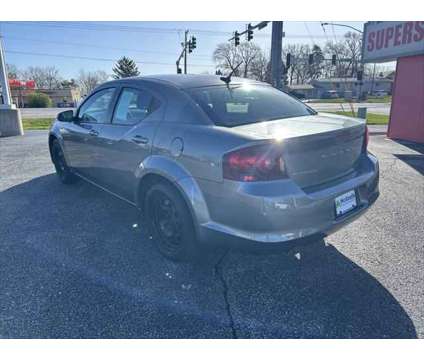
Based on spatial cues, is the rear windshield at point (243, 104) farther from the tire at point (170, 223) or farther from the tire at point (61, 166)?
the tire at point (61, 166)

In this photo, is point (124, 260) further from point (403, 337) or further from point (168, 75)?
point (403, 337)

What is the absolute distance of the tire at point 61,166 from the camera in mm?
4895

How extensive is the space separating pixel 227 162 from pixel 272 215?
0.47m

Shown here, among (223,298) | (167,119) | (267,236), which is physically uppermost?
(167,119)

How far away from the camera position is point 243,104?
2826 millimetres

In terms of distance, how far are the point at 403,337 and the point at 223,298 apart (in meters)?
1.20

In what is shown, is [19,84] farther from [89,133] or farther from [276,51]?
[89,133]

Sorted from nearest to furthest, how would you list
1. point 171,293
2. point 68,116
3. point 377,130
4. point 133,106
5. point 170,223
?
point 171,293 → point 170,223 → point 133,106 → point 68,116 → point 377,130

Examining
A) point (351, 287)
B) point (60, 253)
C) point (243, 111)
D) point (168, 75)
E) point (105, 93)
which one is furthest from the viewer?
point (105, 93)

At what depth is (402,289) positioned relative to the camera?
2.42m

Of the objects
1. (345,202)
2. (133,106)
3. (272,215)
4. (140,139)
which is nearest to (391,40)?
(345,202)

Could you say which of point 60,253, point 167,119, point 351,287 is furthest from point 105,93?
point 351,287

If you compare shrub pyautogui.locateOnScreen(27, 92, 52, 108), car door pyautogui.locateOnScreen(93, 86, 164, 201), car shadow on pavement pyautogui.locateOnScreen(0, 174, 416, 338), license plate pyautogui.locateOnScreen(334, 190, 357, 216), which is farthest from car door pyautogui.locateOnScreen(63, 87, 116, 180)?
shrub pyautogui.locateOnScreen(27, 92, 52, 108)

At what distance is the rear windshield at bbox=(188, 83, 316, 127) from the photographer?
8.50ft
